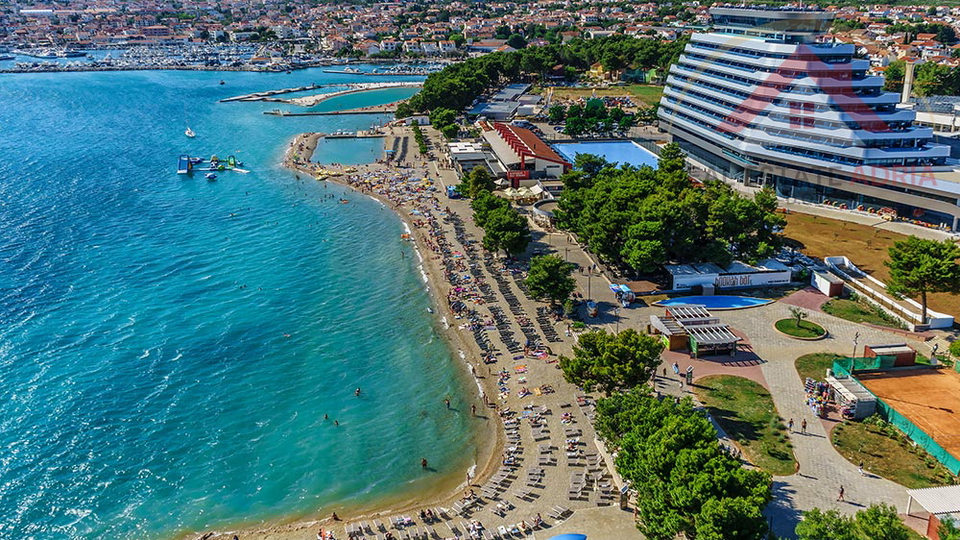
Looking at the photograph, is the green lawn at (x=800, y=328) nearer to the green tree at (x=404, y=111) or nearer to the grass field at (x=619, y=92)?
the grass field at (x=619, y=92)

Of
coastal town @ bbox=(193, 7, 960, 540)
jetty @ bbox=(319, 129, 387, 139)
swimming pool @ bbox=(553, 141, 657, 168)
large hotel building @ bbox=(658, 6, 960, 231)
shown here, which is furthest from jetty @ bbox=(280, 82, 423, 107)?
large hotel building @ bbox=(658, 6, 960, 231)

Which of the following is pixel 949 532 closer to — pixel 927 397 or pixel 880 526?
pixel 880 526

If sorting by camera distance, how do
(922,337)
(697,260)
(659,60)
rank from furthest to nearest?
(659,60)
(697,260)
(922,337)

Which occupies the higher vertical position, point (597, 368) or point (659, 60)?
point (659, 60)

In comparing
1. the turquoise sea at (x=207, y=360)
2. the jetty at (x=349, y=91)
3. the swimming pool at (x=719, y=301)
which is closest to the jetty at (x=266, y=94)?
the jetty at (x=349, y=91)

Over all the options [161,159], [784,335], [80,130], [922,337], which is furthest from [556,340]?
[80,130]

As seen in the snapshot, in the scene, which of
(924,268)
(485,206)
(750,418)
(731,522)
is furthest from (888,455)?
(485,206)

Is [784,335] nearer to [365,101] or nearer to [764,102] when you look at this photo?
[764,102]
